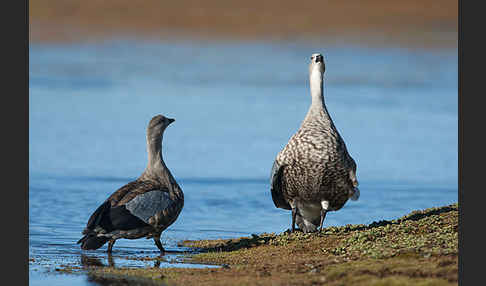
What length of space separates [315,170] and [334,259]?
2399 millimetres

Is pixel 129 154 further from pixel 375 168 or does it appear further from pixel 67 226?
pixel 67 226

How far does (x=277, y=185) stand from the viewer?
14.1 metres

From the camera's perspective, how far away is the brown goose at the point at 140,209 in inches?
488

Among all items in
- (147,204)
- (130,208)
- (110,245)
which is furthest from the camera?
(110,245)

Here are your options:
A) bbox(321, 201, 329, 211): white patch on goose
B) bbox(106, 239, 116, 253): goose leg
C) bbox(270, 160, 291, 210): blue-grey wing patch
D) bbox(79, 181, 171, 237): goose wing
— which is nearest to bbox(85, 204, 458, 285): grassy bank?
bbox(321, 201, 329, 211): white patch on goose

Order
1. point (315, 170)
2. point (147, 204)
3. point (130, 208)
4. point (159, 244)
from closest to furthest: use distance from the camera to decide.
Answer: point (130, 208) < point (147, 204) < point (159, 244) < point (315, 170)

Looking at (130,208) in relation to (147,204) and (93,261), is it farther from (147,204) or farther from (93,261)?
(93,261)

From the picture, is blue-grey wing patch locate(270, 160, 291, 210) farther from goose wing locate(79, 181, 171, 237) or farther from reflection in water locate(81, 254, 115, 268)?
reflection in water locate(81, 254, 115, 268)

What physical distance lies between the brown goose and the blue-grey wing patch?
1.63 m

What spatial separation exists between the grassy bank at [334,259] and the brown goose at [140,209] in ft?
2.66

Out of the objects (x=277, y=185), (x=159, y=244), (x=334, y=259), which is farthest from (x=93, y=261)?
(x=334, y=259)

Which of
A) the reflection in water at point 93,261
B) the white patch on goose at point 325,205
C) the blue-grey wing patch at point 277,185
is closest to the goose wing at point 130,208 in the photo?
the reflection in water at point 93,261

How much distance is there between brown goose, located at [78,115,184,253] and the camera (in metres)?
12.4

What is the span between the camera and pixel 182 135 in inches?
1172
